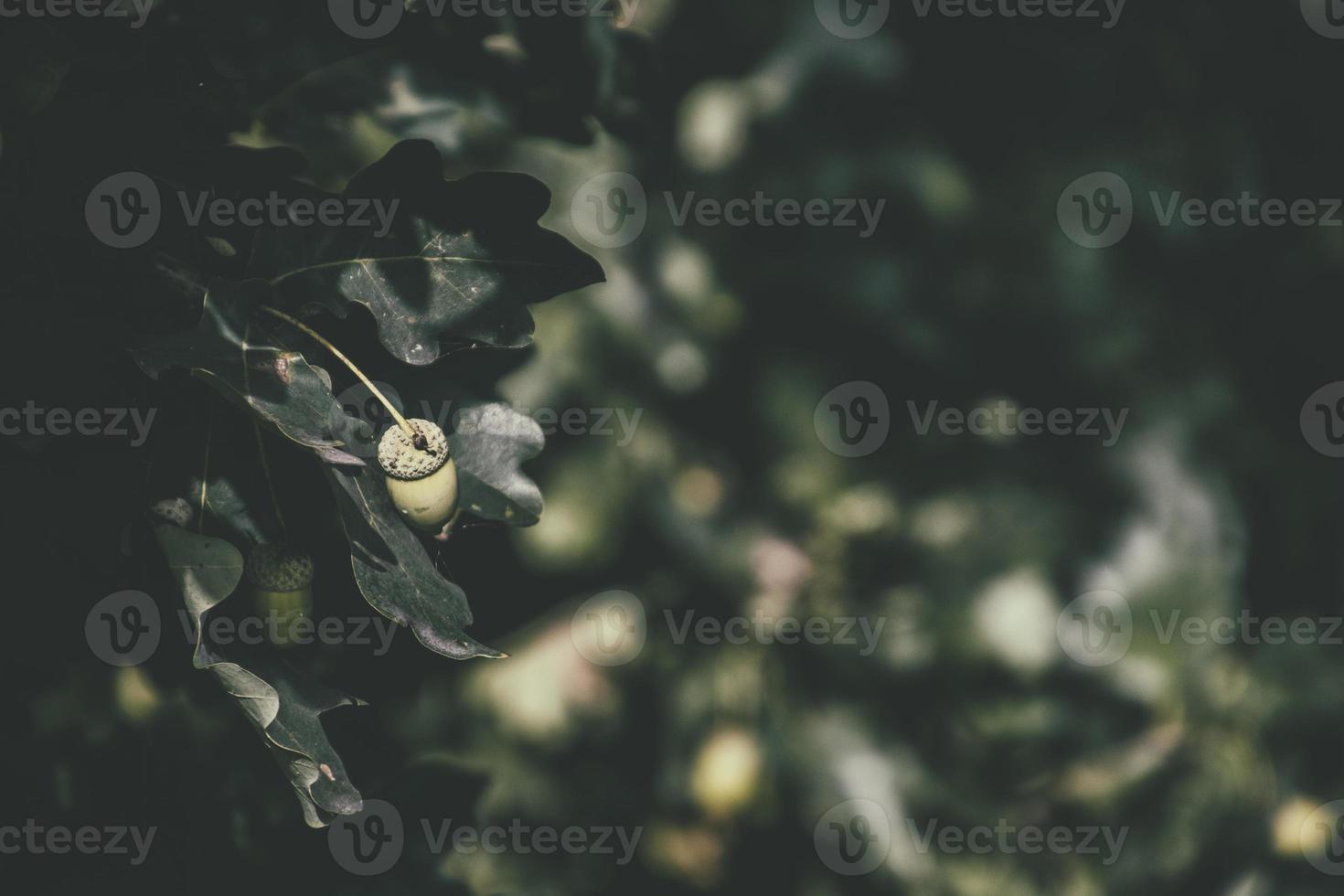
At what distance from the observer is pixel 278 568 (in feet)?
2.65

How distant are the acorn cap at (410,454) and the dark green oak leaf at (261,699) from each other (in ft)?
0.43

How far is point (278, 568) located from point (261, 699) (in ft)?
0.58

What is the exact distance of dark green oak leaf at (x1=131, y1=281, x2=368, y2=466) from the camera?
0.64 metres

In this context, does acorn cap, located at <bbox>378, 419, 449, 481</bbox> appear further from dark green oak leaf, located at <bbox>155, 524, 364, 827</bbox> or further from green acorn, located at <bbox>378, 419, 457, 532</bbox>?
dark green oak leaf, located at <bbox>155, 524, 364, 827</bbox>

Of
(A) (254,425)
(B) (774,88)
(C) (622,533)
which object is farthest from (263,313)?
(B) (774,88)

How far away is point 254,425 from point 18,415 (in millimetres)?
143

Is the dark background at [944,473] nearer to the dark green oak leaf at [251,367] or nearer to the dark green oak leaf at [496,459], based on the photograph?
the dark green oak leaf at [496,459]

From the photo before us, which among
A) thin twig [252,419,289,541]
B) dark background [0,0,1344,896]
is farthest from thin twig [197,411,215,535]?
dark background [0,0,1344,896]

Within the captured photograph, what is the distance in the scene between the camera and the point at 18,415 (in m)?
0.69

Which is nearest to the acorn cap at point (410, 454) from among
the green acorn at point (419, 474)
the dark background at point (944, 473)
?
the green acorn at point (419, 474)

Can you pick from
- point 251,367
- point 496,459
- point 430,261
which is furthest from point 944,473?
point 251,367

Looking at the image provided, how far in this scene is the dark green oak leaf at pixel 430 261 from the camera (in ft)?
2.38

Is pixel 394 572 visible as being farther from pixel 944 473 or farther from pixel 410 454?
pixel 944 473

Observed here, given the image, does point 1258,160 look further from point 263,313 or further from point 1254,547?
point 263,313
